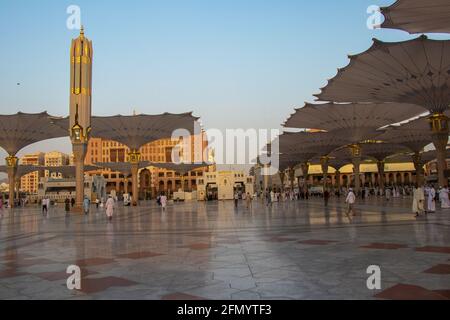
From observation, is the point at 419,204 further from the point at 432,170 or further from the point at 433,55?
the point at 432,170

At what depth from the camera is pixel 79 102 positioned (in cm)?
3222

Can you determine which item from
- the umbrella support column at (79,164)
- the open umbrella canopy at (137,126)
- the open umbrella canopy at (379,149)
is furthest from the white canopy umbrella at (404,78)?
the open umbrella canopy at (379,149)

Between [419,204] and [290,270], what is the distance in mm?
14178

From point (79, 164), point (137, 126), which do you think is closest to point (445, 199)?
point (79, 164)

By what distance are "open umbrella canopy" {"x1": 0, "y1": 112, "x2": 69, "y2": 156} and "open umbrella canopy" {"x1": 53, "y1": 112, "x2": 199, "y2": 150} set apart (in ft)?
9.05

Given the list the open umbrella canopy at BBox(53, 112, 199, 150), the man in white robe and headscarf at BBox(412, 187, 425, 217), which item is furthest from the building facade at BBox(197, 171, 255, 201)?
the man in white robe and headscarf at BBox(412, 187, 425, 217)

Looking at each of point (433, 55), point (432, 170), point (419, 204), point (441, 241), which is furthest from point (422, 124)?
point (432, 170)

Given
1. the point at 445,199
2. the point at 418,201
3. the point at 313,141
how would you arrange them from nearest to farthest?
1. the point at 418,201
2. the point at 445,199
3. the point at 313,141

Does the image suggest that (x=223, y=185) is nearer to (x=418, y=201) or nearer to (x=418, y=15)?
(x=418, y=201)

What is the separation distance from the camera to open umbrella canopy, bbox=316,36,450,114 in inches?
926

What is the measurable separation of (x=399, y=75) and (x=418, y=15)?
9.97 metres

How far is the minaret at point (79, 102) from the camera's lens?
32.0 meters

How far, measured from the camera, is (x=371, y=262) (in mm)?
7121

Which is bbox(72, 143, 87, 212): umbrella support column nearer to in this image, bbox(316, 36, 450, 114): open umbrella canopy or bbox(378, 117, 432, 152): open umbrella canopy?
bbox(316, 36, 450, 114): open umbrella canopy
